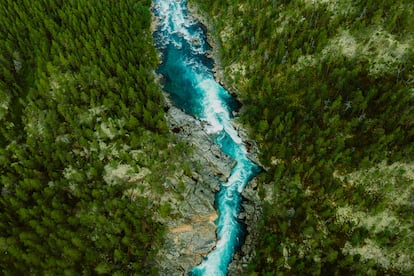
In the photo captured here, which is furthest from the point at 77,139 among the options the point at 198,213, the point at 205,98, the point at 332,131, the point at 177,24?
the point at 332,131

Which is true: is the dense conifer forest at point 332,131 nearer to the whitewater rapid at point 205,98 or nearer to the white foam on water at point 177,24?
the whitewater rapid at point 205,98

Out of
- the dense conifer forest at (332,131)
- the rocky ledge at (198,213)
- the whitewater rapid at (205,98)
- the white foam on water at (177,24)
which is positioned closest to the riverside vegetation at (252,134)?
the dense conifer forest at (332,131)

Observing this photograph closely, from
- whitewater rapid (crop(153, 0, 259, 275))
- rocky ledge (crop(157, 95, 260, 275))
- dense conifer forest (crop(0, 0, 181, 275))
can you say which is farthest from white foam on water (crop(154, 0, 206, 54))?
rocky ledge (crop(157, 95, 260, 275))

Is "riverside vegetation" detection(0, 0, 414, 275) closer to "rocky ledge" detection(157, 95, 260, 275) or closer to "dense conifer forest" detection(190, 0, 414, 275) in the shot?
"dense conifer forest" detection(190, 0, 414, 275)

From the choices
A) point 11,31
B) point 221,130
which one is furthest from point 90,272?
point 11,31

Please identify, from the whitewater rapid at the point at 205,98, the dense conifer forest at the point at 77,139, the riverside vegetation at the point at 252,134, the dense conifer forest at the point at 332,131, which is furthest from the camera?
the whitewater rapid at the point at 205,98

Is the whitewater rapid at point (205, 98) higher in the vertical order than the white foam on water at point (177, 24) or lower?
lower

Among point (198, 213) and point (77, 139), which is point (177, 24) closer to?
point (77, 139)
